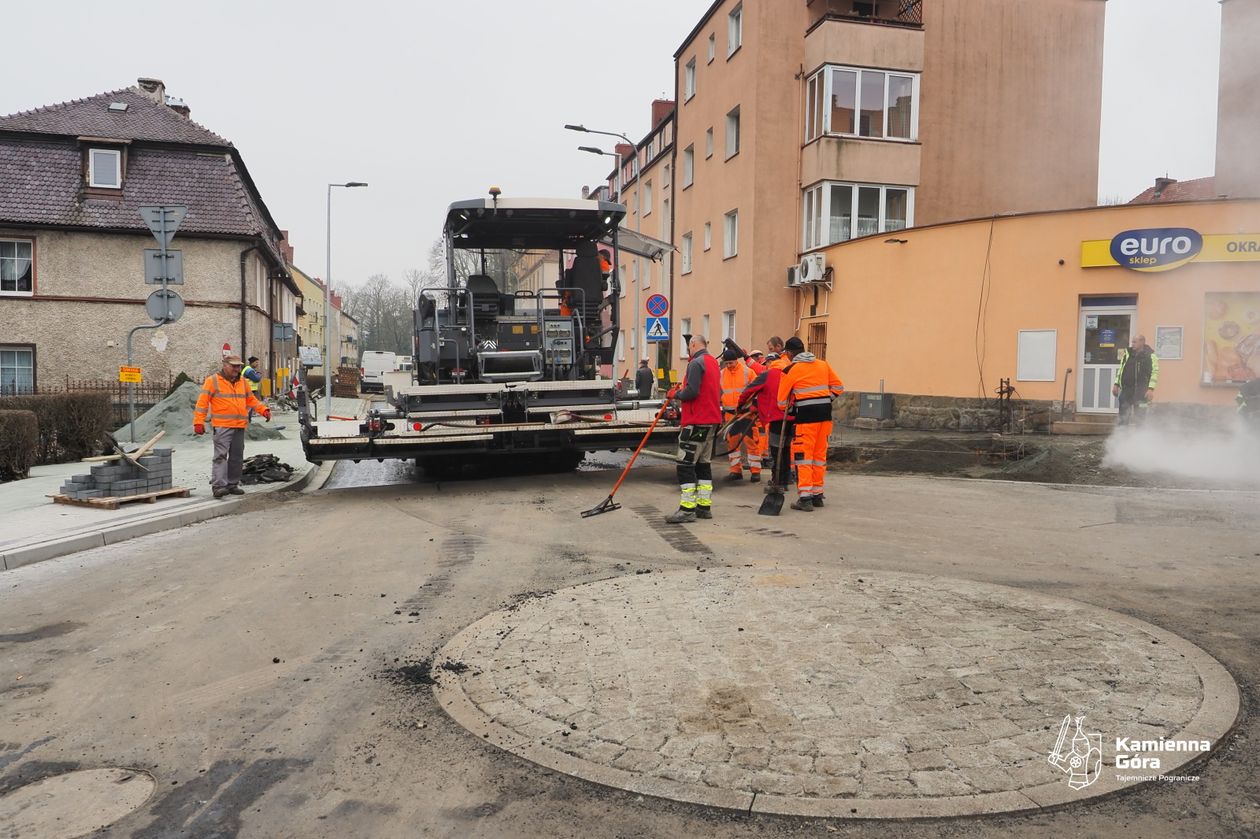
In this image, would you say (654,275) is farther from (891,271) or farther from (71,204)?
(71,204)

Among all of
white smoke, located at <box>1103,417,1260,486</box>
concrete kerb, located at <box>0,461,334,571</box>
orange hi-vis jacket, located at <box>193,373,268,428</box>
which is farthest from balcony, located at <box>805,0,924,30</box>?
concrete kerb, located at <box>0,461,334,571</box>

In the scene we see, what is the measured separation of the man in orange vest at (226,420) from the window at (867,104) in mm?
15971

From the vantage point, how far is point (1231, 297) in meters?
14.2

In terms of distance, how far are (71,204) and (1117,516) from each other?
2561 cm

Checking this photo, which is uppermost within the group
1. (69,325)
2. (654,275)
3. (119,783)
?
(654,275)

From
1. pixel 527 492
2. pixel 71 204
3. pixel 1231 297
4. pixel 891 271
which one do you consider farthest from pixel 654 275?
pixel 527 492

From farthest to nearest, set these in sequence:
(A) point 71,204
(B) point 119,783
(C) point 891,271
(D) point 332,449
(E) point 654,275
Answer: (E) point 654,275
(A) point 71,204
(C) point 891,271
(D) point 332,449
(B) point 119,783

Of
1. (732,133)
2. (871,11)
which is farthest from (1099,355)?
(732,133)

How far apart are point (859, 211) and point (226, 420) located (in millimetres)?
16624

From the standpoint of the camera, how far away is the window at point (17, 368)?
23109 millimetres

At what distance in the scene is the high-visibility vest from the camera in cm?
1157

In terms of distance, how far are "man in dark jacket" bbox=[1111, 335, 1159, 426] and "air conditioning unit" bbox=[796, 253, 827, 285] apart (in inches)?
308

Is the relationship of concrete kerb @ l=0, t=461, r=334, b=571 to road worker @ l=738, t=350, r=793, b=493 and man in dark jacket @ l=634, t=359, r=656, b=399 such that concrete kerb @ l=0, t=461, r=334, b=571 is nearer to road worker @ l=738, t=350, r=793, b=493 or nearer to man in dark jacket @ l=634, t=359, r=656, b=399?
man in dark jacket @ l=634, t=359, r=656, b=399

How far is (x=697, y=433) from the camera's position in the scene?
8.27 m
